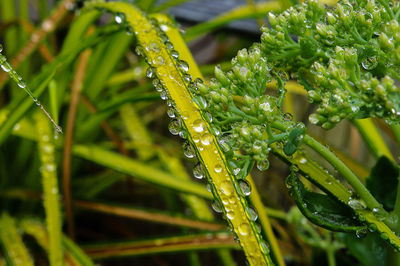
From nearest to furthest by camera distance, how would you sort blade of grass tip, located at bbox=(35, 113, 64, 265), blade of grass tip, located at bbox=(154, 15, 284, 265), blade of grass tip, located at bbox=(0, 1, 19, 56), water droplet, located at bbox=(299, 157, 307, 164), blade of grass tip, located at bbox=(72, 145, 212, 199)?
water droplet, located at bbox=(299, 157, 307, 164) → blade of grass tip, located at bbox=(154, 15, 284, 265) → blade of grass tip, located at bbox=(35, 113, 64, 265) → blade of grass tip, located at bbox=(72, 145, 212, 199) → blade of grass tip, located at bbox=(0, 1, 19, 56)

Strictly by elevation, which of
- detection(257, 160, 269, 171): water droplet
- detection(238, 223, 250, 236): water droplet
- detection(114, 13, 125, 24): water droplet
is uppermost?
detection(114, 13, 125, 24): water droplet

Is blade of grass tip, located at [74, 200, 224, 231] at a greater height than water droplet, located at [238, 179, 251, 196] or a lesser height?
greater

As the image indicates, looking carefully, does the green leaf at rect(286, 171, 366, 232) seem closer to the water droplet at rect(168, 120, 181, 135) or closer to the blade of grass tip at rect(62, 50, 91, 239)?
the water droplet at rect(168, 120, 181, 135)

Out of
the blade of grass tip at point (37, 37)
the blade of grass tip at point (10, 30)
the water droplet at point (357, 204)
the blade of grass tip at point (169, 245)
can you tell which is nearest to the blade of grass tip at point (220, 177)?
the water droplet at point (357, 204)

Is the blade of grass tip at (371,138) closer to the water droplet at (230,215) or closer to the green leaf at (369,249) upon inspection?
the green leaf at (369,249)

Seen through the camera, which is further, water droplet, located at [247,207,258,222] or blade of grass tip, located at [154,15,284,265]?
blade of grass tip, located at [154,15,284,265]

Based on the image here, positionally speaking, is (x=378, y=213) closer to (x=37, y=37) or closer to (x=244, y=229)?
(x=244, y=229)

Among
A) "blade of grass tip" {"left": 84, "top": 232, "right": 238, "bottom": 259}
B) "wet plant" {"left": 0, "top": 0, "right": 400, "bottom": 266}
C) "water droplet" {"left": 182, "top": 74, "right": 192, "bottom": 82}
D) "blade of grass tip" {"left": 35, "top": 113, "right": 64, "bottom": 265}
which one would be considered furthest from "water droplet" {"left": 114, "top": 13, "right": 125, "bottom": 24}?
"blade of grass tip" {"left": 84, "top": 232, "right": 238, "bottom": 259}

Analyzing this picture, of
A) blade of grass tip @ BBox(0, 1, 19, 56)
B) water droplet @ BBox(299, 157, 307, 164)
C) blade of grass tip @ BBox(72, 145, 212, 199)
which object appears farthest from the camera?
blade of grass tip @ BBox(0, 1, 19, 56)
